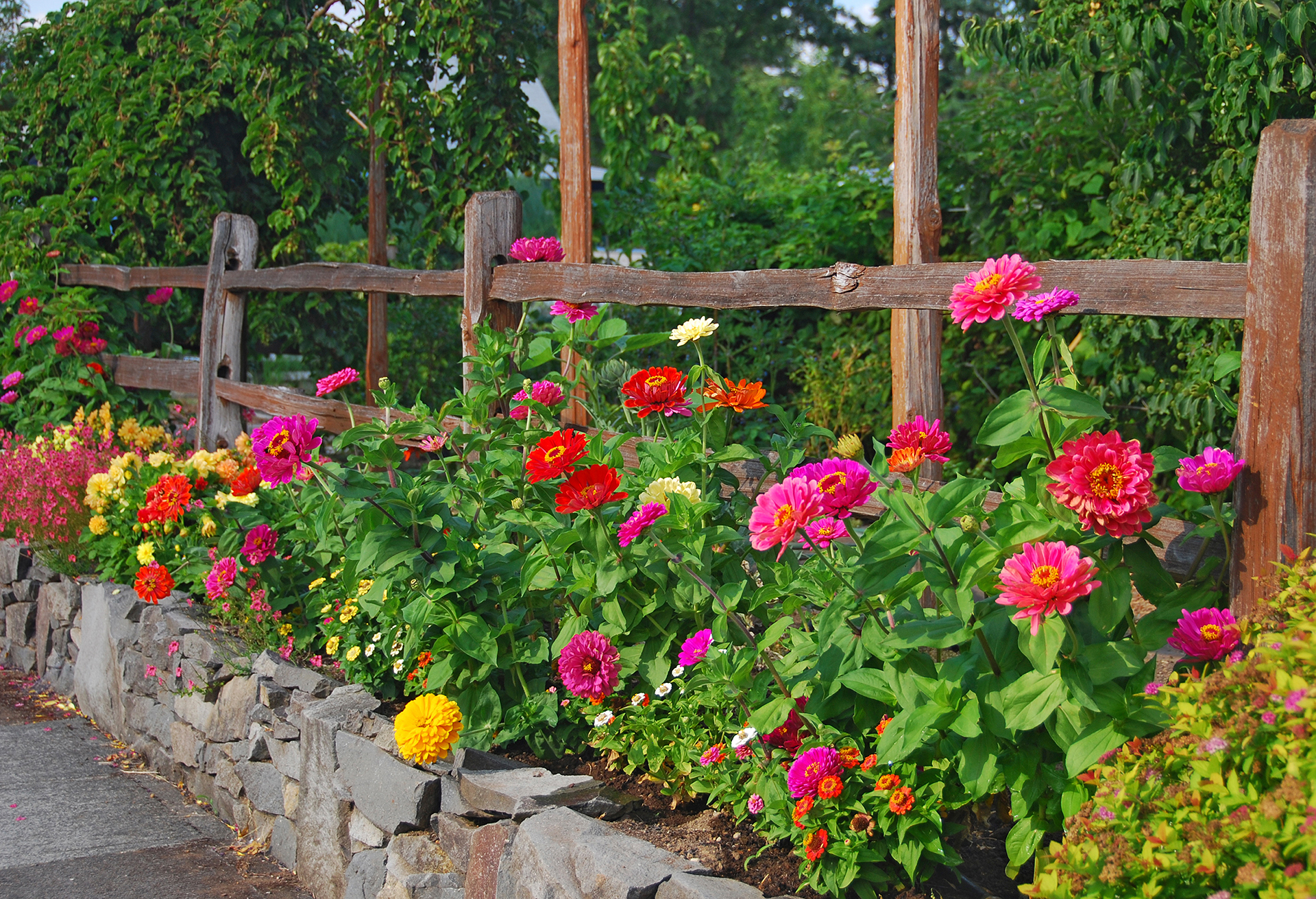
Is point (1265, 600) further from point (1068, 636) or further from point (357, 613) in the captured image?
point (357, 613)

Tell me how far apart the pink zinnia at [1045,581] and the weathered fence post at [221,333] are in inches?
191

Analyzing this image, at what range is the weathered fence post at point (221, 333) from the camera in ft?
18.5

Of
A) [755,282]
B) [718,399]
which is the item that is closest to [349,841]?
[718,399]

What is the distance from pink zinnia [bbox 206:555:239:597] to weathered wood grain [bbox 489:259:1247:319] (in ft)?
4.31

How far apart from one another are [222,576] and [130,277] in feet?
11.2

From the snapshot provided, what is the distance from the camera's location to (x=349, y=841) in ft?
9.70

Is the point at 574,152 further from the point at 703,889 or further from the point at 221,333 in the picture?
the point at 703,889

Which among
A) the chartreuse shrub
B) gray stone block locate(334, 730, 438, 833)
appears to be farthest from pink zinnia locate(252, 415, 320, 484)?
the chartreuse shrub

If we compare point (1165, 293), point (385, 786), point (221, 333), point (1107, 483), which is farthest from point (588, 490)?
point (221, 333)

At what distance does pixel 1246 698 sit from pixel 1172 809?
0.19 metres

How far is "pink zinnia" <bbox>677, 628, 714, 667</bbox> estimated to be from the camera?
2.23 metres

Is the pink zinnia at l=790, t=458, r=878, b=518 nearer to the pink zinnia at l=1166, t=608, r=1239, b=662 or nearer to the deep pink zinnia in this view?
the pink zinnia at l=1166, t=608, r=1239, b=662

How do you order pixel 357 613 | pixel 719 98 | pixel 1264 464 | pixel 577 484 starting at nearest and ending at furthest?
pixel 1264 464, pixel 577 484, pixel 357 613, pixel 719 98

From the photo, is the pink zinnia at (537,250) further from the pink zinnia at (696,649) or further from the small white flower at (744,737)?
the small white flower at (744,737)
